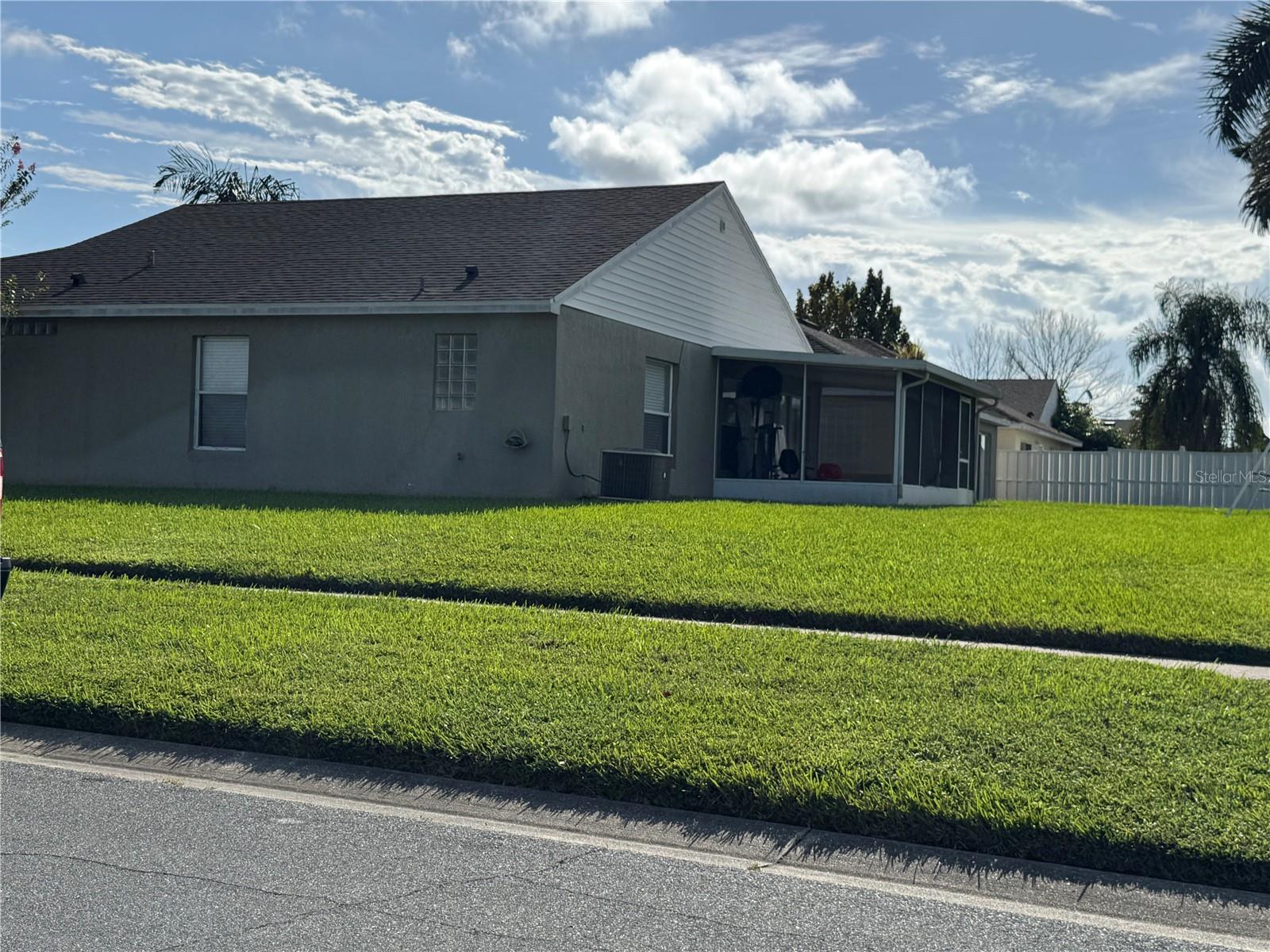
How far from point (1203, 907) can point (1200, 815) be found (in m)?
0.60

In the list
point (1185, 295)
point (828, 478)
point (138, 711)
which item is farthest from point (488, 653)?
point (1185, 295)

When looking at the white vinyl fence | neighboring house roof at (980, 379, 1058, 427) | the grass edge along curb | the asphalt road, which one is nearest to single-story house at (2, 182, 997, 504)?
the grass edge along curb

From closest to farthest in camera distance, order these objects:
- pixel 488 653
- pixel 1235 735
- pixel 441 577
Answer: pixel 1235 735 < pixel 488 653 < pixel 441 577

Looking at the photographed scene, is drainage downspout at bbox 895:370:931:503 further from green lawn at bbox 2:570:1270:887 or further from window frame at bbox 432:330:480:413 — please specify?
green lawn at bbox 2:570:1270:887

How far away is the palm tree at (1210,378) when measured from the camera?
43.7 metres

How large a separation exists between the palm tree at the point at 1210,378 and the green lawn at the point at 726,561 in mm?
Answer: 30322

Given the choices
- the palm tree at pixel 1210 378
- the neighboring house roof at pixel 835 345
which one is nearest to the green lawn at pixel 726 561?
the neighboring house roof at pixel 835 345

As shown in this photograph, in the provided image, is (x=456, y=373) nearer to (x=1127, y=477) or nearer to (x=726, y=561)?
(x=726, y=561)

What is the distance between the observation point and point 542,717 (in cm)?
632

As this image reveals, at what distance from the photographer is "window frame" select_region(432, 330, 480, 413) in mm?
18109

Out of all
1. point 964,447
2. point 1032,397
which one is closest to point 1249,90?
point 964,447

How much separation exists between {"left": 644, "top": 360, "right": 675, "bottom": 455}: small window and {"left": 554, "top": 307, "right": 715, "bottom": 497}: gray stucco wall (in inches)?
4.9

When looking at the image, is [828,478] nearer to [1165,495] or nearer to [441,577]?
[441,577]

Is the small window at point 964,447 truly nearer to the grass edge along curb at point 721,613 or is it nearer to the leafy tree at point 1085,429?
the grass edge along curb at point 721,613
